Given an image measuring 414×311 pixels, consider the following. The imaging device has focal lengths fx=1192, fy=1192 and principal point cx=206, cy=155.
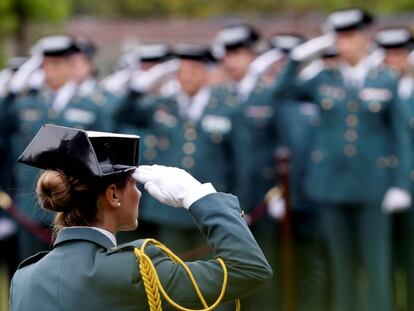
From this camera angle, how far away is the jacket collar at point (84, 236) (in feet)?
10.5

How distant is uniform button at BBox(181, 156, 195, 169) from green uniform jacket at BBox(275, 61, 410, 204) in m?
0.81

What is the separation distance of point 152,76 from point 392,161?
1922mm

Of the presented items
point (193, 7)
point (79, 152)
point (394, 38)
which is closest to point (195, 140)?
point (394, 38)

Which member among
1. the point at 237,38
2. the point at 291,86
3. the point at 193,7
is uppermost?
the point at 193,7

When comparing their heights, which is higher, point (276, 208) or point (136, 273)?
point (136, 273)

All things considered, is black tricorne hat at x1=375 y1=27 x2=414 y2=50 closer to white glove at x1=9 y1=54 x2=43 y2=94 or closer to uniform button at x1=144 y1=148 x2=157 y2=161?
uniform button at x1=144 y1=148 x2=157 y2=161

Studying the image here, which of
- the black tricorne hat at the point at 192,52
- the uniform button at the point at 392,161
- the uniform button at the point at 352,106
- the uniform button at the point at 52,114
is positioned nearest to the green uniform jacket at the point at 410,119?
the uniform button at the point at 392,161

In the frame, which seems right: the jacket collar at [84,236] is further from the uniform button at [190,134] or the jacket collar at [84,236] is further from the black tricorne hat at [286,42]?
the black tricorne hat at [286,42]

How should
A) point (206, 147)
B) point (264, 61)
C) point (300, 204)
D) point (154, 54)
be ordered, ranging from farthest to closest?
point (154, 54), point (264, 61), point (300, 204), point (206, 147)

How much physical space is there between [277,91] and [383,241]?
59.0 inches

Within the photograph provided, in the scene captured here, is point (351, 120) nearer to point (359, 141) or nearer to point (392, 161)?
point (359, 141)

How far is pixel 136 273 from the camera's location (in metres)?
3.08

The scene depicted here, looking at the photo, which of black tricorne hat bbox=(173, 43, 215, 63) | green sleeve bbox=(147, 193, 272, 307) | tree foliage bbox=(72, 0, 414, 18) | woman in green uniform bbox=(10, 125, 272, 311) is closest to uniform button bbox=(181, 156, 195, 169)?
black tricorne hat bbox=(173, 43, 215, 63)

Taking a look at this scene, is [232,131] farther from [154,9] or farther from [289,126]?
[154,9]
